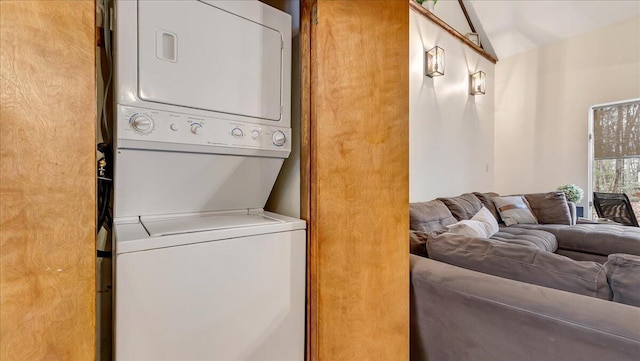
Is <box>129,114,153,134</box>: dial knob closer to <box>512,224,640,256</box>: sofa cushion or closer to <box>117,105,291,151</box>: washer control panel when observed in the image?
<box>117,105,291,151</box>: washer control panel

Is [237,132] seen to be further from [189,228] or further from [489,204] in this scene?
[489,204]

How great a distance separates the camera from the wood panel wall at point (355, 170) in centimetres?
102

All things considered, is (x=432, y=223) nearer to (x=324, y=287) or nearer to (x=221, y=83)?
(x=324, y=287)

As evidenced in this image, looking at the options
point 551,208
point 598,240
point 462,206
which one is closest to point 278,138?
point 462,206

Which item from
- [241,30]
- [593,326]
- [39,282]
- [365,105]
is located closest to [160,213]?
[39,282]

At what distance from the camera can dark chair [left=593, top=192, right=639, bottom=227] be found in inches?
140

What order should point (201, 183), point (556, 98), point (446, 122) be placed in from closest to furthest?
1. point (201, 183)
2. point (446, 122)
3. point (556, 98)

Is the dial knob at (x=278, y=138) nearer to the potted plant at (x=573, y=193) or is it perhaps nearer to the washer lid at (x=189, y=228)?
the washer lid at (x=189, y=228)

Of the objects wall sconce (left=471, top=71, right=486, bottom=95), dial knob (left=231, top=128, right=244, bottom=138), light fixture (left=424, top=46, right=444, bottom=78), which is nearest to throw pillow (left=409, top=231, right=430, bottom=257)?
dial knob (left=231, top=128, right=244, bottom=138)

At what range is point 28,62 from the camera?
0.62 metres

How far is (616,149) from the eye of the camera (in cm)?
401

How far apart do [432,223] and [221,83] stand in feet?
7.55

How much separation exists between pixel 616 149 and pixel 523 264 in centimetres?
432

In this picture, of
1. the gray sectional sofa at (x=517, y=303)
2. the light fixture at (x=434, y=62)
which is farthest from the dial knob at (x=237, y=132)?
the light fixture at (x=434, y=62)
